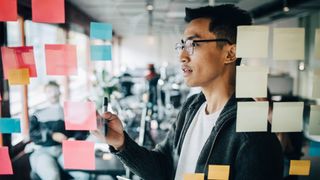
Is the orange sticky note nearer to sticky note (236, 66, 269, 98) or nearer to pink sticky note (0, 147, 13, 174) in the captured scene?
sticky note (236, 66, 269, 98)

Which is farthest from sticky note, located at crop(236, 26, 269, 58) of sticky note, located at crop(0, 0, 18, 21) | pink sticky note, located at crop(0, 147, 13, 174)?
pink sticky note, located at crop(0, 147, 13, 174)

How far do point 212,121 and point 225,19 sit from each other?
1.34ft

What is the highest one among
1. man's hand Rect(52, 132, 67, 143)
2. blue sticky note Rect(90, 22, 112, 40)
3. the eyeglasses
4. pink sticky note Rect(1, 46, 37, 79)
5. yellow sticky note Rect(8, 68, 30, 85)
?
blue sticky note Rect(90, 22, 112, 40)

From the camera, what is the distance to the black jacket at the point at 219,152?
117cm

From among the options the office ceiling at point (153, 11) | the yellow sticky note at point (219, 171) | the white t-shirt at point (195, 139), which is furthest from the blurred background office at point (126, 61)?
the yellow sticky note at point (219, 171)

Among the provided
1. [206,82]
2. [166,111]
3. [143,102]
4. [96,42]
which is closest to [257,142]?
[206,82]

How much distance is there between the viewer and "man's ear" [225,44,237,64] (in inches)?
47.0

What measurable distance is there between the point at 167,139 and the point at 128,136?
19 centimetres

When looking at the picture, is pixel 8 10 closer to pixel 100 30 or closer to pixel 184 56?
pixel 100 30

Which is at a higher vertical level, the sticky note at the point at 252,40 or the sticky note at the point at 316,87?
the sticky note at the point at 252,40

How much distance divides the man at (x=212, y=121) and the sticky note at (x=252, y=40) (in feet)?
0.09

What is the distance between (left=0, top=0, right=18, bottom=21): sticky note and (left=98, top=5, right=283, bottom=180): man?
0.56m

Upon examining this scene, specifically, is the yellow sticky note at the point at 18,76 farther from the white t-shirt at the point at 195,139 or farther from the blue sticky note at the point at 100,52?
the white t-shirt at the point at 195,139

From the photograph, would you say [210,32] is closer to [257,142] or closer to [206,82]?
[206,82]
